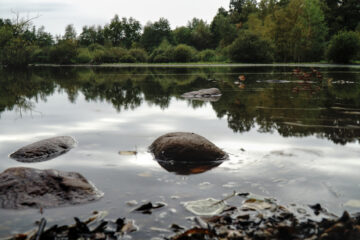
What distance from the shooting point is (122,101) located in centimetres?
1296

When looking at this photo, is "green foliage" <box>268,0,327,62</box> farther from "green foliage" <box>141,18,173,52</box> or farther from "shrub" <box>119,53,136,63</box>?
"green foliage" <box>141,18,173,52</box>

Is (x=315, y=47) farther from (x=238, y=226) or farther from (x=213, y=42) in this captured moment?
(x=238, y=226)

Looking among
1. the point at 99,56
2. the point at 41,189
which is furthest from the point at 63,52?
the point at 41,189

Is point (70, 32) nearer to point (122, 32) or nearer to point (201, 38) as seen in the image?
point (122, 32)

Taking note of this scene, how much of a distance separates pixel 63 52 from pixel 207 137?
207ft

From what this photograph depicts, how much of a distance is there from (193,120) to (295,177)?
457 centimetres

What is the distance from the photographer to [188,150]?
5.51 metres

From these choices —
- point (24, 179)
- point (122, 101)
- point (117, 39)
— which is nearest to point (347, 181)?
point (24, 179)

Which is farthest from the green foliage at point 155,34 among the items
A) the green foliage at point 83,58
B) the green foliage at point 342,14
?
the green foliage at point 342,14

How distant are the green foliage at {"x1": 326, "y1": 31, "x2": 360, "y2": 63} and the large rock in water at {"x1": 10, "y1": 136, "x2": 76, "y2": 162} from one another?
4308 cm

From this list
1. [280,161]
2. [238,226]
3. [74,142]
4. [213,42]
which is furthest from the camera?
[213,42]

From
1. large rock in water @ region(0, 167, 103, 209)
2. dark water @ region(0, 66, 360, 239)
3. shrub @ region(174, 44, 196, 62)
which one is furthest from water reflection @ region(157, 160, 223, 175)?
shrub @ region(174, 44, 196, 62)

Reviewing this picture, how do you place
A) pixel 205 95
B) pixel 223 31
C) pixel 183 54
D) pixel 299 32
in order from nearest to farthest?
pixel 205 95, pixel 299 32, pixel 183 54, pixel 223 31

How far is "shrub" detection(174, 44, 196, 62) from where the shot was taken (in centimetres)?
5809
